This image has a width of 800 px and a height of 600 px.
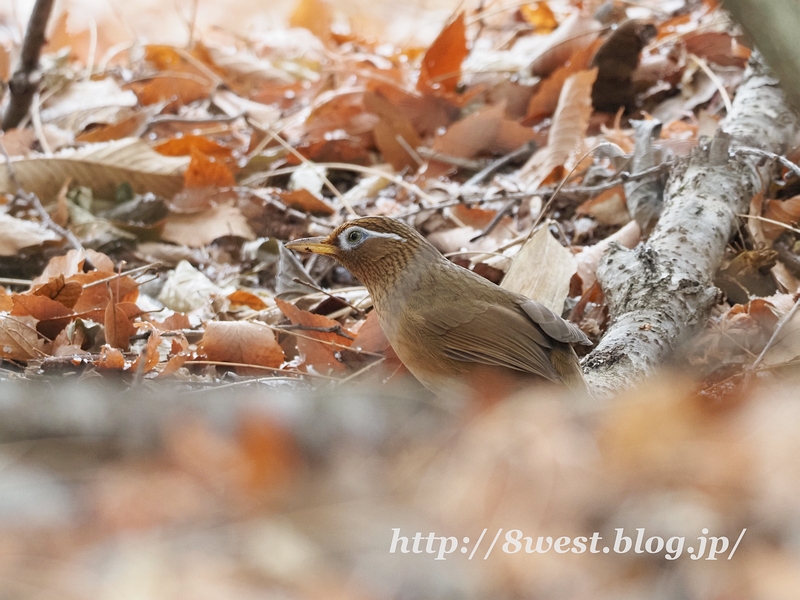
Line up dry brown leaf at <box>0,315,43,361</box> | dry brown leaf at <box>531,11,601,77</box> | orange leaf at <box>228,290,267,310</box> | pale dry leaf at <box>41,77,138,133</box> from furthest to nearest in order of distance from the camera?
pale dry leaf at <box>41,77,138,133</box> < dry brown leaf at <box>531,11,601,77</box> < orange leaf at <box>228,290,267,310</box> < dry brown leaf at <box>0,315,43,361</box>

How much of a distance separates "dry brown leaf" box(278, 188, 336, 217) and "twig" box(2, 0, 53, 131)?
5.12 feet

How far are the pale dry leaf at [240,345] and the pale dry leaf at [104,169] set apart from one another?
1564 mm

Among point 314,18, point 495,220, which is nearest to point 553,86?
point 495,220

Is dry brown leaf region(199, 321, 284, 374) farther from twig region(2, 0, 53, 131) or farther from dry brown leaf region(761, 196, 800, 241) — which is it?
twig region(2, 0, 53, 131)

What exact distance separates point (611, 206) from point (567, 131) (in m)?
0.56

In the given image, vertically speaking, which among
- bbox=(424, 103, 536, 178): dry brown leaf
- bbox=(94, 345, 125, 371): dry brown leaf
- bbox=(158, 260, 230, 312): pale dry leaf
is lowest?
bbox=(158, 260, 230, 312): pale dry leaf

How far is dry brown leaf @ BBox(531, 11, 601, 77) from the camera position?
4500mm

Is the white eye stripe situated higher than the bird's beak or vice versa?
the white eye stripe

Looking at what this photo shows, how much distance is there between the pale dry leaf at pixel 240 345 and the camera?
2.58 m

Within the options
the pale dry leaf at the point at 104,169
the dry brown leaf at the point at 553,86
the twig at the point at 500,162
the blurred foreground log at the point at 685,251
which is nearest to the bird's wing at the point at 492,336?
the blurred foreground log at the point at 685,251

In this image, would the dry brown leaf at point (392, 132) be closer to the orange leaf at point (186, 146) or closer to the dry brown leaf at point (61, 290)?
the orange leaf at point (186, 146)

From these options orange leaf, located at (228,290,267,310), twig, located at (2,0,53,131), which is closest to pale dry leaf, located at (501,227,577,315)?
orange leaf, located at (228,290,267,310)

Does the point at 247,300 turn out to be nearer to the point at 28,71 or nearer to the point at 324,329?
the point at 324,329

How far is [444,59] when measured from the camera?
183 inches
